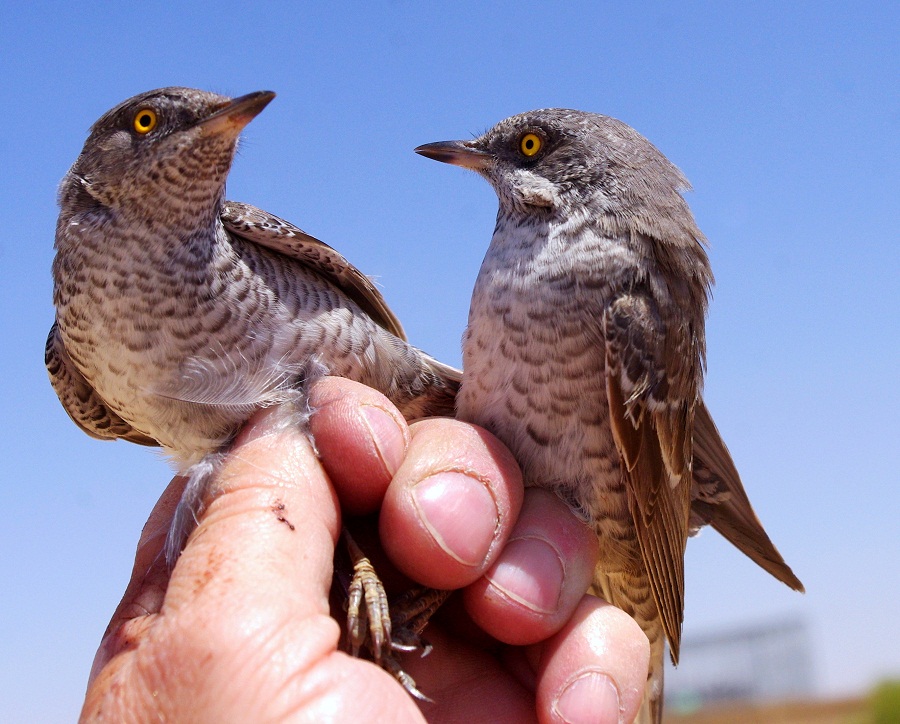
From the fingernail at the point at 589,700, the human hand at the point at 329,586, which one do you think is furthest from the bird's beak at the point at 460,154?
the fingernail at the point at 589,700

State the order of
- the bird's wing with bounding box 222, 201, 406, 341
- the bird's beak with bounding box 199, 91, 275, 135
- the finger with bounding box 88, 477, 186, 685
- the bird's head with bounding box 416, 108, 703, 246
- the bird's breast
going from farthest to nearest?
the bird's wing with bounding box 222, 201, 406, 341 → the bird's beak with bounding box 199, 91, 275, 135 → the bird's head with bounding box 416, 108, 703, 246 → the bird's breast → the finger with bounding box 88, 477, 186, 685

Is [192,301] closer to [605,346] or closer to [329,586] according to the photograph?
[329,586]

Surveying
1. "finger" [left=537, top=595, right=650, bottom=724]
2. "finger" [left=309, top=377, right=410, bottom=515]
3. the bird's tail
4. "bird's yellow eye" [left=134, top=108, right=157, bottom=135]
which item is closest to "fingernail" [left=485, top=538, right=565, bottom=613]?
"finger" [left=537, top=595, right=650, bottom=724]

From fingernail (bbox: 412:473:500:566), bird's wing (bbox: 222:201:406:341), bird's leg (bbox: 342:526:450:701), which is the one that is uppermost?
bird's wing (bbox: 222:201:406:341)

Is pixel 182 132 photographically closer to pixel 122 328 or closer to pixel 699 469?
pixel 122 328

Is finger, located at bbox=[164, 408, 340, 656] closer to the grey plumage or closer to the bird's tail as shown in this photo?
the grey plumage
